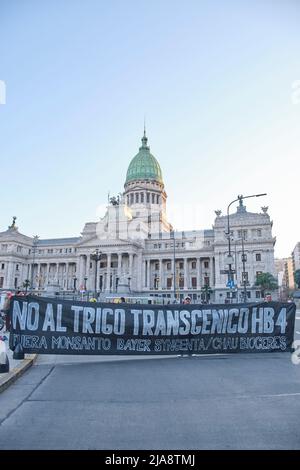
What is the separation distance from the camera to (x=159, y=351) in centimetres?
1048

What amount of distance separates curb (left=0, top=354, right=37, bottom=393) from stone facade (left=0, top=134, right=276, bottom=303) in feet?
171

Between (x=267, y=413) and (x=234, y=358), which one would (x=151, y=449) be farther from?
(x=234, y=358)

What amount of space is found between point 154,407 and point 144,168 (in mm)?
89754

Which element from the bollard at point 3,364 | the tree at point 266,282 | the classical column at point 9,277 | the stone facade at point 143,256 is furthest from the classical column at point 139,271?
the bollard at point 3,364

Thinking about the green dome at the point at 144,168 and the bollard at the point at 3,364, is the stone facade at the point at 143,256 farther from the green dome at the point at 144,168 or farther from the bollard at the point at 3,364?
the bollard at the point at 3,364

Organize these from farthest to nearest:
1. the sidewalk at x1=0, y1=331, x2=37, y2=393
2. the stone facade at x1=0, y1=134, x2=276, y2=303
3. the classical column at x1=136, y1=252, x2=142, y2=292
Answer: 1. the classical column at x1=136, y1=252, x2=142, y2=292
2. the stone facade at x1=0, y1=134, x2=276, y2=303
3. the sidewalk at x1=0, y1=331, x2=37, y2=393

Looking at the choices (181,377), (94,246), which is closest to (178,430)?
(181,377)

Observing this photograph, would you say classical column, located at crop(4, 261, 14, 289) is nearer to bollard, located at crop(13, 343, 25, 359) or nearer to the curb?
the curb

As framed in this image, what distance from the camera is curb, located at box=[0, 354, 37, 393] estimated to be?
663 cm

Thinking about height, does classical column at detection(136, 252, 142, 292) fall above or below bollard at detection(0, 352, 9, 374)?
above

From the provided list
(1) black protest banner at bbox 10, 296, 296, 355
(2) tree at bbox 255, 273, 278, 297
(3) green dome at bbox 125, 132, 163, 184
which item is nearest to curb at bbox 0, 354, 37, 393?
(1) black protest banner at bbox 10, 296, 296, 355

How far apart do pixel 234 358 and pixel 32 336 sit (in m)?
5.98


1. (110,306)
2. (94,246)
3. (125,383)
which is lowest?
(125,383)

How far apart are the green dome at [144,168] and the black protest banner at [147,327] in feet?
270
